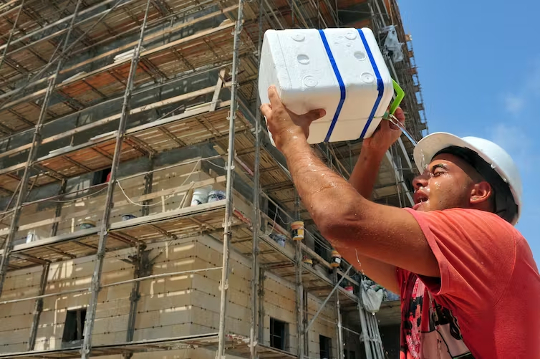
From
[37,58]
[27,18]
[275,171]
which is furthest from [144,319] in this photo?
[27,18]

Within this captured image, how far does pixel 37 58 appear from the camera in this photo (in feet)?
44.7

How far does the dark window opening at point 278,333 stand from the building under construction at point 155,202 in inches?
1.9

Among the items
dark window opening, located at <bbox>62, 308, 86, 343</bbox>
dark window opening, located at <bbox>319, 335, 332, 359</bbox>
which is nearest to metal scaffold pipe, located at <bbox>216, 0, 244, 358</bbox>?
dark window opening, located at <bbox>62, 308, 86, 343</bbox>

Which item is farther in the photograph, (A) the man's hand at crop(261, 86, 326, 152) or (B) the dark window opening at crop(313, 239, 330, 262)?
(B) the dark window opening at crop(313, 239, 330, 262)

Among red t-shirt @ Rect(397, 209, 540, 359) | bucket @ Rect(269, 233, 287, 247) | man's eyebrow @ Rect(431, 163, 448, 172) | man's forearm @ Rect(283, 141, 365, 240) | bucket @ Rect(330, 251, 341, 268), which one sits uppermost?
bucket @ Rect(330, 251, 341, 268)

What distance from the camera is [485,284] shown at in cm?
146

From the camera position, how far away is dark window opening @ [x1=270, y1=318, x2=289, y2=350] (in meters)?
11.0

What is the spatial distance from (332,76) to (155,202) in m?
8.32

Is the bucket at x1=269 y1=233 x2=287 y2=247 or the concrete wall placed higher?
the bucket at x1=269 y1=233 x2=287 y2=247

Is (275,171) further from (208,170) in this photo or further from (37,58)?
(37,58)

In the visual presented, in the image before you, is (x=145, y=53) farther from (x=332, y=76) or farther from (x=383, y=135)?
(x=332, y=76)

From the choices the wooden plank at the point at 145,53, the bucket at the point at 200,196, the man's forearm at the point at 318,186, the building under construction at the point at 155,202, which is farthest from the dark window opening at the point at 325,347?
the man's forearm at the point at 318,186

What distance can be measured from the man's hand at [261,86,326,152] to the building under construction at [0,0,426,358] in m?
5.24

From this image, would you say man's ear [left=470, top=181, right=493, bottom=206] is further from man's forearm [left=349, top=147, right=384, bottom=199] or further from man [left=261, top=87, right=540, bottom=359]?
man's forearm [left=349, top=147, right=384, bottom=199]
